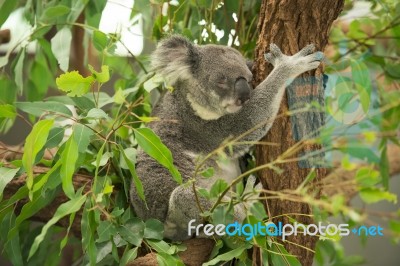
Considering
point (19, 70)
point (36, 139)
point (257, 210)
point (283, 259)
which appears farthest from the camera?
point (19, 70)

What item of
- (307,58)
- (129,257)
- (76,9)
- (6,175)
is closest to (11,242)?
(6,175)

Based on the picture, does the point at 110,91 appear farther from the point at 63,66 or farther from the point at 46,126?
the point at 46,126

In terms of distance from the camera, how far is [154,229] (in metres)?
2.26

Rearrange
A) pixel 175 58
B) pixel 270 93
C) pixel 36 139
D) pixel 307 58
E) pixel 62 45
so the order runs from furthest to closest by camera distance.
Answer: pixel 62 45 → pixel 175 58 → pixel 270 93 → pixel 307 58 → pixel 36 139

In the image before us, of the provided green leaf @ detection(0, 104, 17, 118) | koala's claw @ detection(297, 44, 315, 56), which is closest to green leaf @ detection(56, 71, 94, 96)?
green leaf @ detection(0, 104, 17, 118)

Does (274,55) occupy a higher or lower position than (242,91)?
higher

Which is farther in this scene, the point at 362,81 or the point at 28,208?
the point at 362,81

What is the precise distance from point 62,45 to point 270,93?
3.66 feet

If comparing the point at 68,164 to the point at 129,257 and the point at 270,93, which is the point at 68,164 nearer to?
the point at 129,257

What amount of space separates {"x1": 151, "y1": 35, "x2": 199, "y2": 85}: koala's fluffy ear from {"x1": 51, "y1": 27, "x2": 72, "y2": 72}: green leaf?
0.45m

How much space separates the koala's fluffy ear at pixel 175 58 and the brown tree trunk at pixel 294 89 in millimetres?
374

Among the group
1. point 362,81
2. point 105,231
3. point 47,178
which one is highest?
point 362,81

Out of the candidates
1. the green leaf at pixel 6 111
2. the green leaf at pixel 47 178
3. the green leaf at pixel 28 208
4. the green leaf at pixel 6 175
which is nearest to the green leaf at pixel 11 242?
the green leaf at pixel 28 208

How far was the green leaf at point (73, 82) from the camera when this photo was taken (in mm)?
1942
